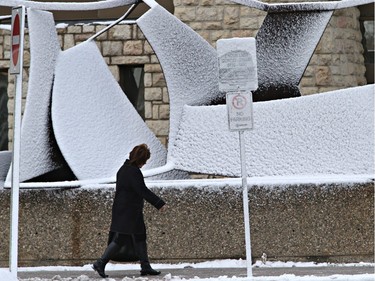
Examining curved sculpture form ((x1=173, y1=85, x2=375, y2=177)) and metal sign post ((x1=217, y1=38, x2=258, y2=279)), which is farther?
curved sculpture form ((x1=173, y1=85, x2=375, y2=177))

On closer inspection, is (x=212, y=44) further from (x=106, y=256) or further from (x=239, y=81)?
(x=239, y=81)

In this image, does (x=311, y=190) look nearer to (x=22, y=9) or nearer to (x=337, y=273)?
(x=337, y=273)

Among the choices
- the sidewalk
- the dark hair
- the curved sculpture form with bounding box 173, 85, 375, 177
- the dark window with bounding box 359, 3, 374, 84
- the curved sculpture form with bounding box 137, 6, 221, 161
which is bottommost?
the sidewalk

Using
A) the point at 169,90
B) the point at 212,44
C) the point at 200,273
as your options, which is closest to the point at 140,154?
the point at 200,273

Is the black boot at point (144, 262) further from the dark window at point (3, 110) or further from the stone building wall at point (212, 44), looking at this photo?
the dark window at point (3, 110)

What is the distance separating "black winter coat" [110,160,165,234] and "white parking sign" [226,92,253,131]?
44.6 inches

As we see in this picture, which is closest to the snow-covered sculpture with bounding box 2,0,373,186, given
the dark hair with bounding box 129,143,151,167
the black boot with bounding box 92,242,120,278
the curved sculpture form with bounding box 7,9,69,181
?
the curved sculpture form with bounding box 7,9,69,181

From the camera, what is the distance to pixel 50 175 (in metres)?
16.5

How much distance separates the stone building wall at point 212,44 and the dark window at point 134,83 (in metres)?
0.16

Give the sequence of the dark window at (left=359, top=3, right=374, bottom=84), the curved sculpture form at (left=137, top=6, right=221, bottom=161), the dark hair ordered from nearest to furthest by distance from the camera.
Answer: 1. the dark hair
2. the curved sculpture form at (left=137, top=6, right=221, bottom=161)
3. the dark window at (left=359, top=3, right=374, bottom=84)

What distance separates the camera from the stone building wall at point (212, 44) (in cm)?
2150

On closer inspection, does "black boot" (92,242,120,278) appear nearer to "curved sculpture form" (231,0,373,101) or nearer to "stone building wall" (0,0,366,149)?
"curved sculpture form" (231,0,373,101)

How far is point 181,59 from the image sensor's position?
647 inches

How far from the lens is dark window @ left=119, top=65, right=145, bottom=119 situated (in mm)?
22188
